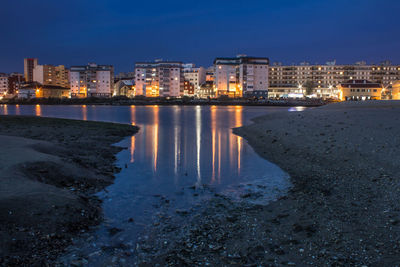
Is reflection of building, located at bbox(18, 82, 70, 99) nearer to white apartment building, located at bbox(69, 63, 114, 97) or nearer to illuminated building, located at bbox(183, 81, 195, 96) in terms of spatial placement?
white apartment building, located at bbox(69, 63, 114, 97)

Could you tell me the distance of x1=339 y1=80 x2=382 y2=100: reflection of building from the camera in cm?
12462

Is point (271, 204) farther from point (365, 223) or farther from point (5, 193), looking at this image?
point (5, 193)

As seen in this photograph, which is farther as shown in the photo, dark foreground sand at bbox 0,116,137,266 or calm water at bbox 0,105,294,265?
calm water at bbox 0,105,294,265

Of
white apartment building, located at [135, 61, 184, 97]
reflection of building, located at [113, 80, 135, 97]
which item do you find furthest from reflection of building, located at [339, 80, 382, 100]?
reflection of building, located at [113, 80, 135, 97]

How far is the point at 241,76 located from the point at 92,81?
87.8 meters

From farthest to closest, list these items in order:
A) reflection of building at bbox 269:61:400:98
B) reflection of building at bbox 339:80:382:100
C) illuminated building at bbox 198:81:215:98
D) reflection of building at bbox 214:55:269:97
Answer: reflection of building at bbox 269:61:400:98, illuminated building at bbox 198:81:215:98, reflection of building at bbox 214:55:269:97, reflection of building at bbox 339:80:382:100

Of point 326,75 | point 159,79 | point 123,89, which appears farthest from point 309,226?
point 326,75

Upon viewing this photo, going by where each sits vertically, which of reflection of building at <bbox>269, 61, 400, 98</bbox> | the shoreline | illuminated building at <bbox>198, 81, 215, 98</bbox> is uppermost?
reflection of building at <bbox>269, 61, 400, 98</bbox>

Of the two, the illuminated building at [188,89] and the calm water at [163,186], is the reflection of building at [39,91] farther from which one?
the calm water at [163,186]

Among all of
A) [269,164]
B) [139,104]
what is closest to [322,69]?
[139,104]

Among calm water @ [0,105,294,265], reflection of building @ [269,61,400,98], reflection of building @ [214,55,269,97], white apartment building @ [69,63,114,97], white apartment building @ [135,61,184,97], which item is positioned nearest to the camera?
calm water @ [0,105,294,265]

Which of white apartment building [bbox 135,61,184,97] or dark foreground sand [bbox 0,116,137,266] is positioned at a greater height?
white apartment building [bbox 135,61,184,97]

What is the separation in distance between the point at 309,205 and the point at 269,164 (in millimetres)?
7551

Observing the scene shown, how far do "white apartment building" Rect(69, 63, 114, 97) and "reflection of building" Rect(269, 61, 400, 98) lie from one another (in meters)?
97.4
